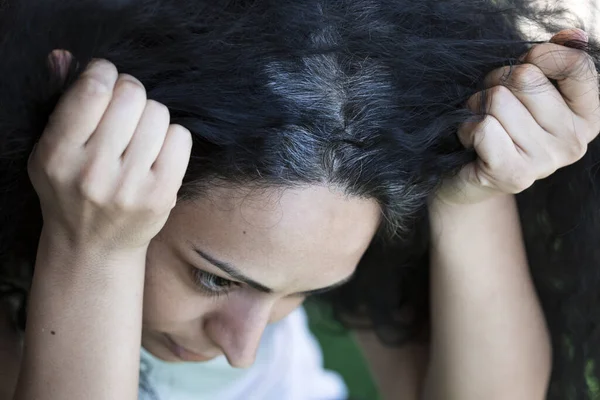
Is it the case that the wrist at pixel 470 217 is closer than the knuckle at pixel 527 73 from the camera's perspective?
No

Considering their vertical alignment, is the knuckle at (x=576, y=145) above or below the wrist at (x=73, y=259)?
above

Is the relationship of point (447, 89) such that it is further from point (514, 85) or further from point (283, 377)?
point (283, 377)

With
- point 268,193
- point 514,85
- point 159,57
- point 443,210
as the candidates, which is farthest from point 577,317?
point 159,57

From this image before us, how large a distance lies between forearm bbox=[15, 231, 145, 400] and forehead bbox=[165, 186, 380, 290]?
2.9 inches

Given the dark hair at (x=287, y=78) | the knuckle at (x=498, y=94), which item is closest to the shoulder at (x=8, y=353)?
the dark hair at (x=287, y=78)

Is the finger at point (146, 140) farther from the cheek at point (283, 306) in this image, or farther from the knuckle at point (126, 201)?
the cheek at point (283, 306)

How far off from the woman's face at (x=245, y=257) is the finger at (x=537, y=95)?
0.21 metres

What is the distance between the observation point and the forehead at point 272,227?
0.81m

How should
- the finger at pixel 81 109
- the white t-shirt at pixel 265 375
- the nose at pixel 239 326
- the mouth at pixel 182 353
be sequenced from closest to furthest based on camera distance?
1. the finger at pixel 81 109
2. the nose at pixel 239 326
3. the mouth at pixel 182 353
4. the white t-shirt at pixel 265 375

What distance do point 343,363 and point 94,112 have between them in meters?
1.02

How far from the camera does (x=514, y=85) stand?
2.79ft

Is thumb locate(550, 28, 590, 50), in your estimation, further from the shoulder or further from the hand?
the shoulder

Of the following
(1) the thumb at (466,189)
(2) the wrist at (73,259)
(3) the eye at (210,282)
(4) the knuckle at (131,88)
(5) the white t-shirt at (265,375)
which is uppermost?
(4) the knuckle at (131,88)

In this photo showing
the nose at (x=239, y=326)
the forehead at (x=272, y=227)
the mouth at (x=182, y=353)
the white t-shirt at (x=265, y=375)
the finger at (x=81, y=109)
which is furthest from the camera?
the white t-shirt at (x=265, y=375)
